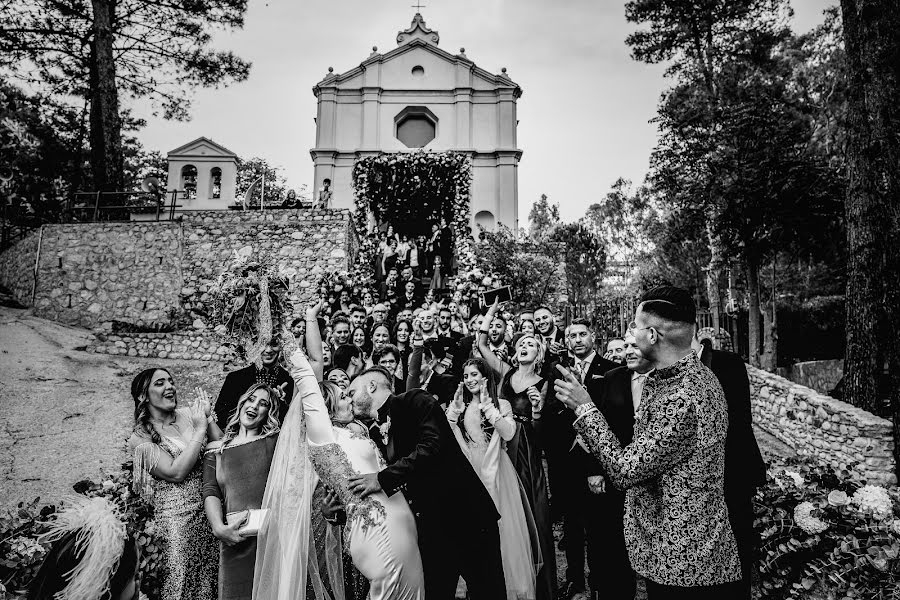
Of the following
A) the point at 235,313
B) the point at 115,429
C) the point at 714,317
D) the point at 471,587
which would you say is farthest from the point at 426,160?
the point at 471,587

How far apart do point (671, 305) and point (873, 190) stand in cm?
637

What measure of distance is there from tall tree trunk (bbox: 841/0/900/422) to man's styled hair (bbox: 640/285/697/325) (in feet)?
19.5

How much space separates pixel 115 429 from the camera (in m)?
8.40

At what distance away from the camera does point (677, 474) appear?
7.63 ft

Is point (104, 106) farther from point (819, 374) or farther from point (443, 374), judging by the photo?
point (819, 374)

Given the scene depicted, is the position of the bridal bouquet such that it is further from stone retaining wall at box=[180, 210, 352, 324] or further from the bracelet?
stone retaining wall at box=[180, 210, 352, 324]

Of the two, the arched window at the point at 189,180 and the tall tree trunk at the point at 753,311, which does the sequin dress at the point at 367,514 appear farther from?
the arched window at the point at 189,180

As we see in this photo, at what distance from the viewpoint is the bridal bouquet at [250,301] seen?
3.82 meters

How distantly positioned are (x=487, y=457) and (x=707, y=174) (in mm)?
13148

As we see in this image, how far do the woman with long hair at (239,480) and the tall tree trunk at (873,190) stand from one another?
279 inches

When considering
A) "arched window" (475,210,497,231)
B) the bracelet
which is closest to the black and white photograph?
the bracelet

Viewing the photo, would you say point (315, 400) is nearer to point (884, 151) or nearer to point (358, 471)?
point (358, 471)

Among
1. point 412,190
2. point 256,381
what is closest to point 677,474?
point 256,381

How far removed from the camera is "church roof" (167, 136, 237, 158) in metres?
19.7
